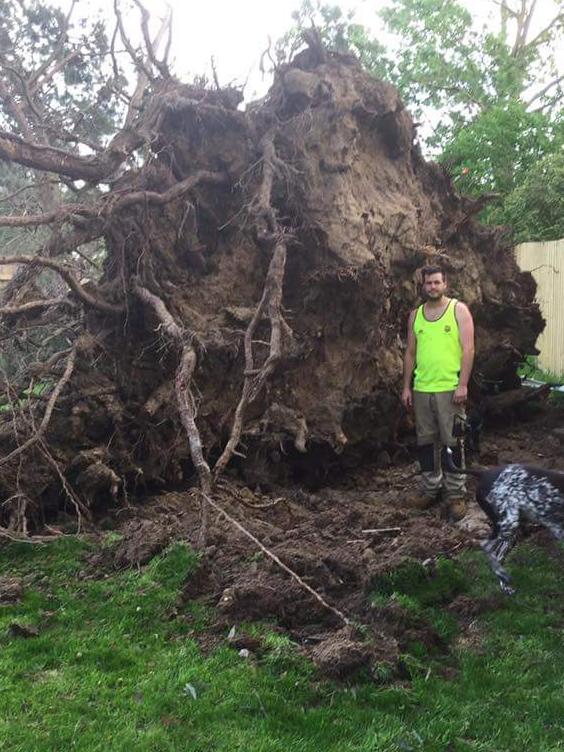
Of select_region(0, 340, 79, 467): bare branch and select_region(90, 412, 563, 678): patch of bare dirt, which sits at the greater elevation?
select_region(0, 340, 79, 467): bare branch

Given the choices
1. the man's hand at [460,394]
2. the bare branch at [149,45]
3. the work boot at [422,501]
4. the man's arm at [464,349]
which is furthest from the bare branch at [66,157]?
the work boot at [422,501]

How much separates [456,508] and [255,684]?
280cm

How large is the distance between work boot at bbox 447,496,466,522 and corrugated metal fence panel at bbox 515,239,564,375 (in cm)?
923

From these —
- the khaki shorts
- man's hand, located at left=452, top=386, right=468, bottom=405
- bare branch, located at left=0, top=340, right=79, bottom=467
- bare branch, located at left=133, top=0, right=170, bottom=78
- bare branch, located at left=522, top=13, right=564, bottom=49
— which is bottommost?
the khaki shorts

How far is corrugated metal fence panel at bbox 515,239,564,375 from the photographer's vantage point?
14.9 metres

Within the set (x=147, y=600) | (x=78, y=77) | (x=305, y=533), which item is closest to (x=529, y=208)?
(x=78, y=77)

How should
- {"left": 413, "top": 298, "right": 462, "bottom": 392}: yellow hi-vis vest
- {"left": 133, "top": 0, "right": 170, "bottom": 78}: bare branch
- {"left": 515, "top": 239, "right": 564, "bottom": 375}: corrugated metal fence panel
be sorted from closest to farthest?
{"left": 413, "top": 298, "right": 462, "bottom": 392}: yellow hi-vis vest → {"left": 133, "top": 0, "right": 170, "bottom": 78}: bare branch → {"left": 515, "top": 239, "right": 564, "bottom": 375}: corrugated metal fence panel

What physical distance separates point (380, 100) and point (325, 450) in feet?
12.2

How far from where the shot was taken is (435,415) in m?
6.54

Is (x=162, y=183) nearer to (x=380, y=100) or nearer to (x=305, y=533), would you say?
(x=380, y=100)

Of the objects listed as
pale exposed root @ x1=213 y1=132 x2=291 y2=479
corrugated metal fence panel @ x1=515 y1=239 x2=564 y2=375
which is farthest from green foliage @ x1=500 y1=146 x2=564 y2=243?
pale exposed root @ x1=213 y1=132 x2=291 y2=479

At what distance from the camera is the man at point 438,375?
6.34 m

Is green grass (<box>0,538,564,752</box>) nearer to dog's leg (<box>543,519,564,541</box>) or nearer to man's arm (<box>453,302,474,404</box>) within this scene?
dog's leg (<box>543,519,564,541</box>)

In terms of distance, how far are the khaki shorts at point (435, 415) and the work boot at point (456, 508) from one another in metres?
0.47
